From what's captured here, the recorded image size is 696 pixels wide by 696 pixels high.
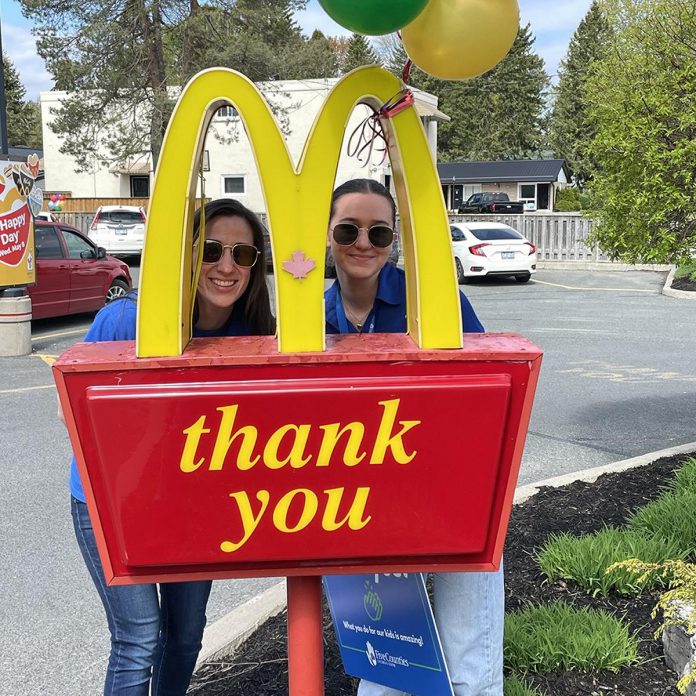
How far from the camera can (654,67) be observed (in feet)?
12.6

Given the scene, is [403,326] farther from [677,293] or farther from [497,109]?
[497,109]

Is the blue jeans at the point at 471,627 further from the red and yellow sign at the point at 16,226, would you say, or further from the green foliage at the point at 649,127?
the red and yellow sign at the point at 16,226

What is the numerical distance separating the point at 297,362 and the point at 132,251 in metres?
20.1

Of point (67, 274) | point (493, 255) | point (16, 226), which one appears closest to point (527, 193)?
point (493, 255)

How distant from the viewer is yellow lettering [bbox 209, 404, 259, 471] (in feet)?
4.64

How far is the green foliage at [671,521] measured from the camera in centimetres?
310

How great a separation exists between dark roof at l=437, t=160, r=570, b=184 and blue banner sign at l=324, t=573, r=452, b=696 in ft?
148

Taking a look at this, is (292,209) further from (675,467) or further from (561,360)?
(561,360)

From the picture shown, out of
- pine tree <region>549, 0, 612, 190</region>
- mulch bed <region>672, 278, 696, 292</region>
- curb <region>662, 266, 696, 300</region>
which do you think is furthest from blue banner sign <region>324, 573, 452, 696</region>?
pine tree <region>549, 0, 612, 190</region>

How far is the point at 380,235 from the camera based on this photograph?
1939 millimetres

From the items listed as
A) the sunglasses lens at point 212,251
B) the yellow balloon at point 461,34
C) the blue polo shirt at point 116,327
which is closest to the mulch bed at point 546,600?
the blue polo shirt at point 116,327

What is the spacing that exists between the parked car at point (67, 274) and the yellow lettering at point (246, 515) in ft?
31.8

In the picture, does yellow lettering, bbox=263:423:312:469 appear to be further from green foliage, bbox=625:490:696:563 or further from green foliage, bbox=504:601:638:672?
green foliage, bbox=625:490:696:563

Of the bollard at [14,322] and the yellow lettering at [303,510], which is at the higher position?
the yellow lettering at [303,510]
